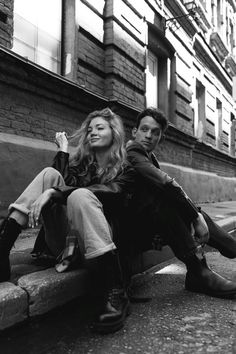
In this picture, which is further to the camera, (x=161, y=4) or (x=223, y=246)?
(x=161, y=4)

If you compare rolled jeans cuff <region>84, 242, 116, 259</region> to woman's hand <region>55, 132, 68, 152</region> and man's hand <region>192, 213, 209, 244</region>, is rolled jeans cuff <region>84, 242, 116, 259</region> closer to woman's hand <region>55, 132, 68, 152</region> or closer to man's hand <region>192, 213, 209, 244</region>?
man's hand <region>192, 213, 209, 244</region>

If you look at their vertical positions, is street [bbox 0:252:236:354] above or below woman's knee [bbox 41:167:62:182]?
below

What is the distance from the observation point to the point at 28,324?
5.57 ft

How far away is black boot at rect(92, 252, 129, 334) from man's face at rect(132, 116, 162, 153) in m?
1.12

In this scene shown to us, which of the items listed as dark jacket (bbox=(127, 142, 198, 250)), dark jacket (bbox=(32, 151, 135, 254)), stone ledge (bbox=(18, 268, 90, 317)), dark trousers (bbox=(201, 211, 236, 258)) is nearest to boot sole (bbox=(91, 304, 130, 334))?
stone ledge (bbox=(18, 268, 90, 317))

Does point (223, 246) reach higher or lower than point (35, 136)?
lower

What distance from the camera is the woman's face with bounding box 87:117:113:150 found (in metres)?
2.23

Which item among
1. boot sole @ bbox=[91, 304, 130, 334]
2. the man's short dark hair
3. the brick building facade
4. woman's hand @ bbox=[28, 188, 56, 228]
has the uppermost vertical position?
the brick building facade

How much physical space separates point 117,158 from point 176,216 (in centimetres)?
53

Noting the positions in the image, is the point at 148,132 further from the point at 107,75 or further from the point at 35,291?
the point at 107,75

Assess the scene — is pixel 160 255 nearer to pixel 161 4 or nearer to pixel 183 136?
pixel 183 136

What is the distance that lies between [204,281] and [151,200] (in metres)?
0.64

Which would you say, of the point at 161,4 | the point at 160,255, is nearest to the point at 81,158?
the point at 160,255

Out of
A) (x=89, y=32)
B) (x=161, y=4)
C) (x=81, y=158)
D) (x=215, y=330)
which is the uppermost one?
(x=161, y=4)
